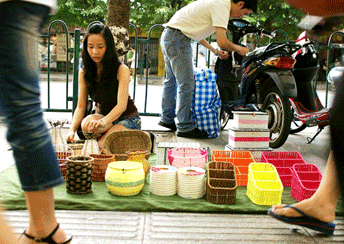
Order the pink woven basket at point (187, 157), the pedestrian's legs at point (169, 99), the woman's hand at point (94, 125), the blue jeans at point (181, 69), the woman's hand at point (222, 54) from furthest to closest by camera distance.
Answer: the pedestrian's legs at point (169, 99) → the woman's hand at point (222, 54) → the blue jeans at point (181, 69) → the woman's hand at point (94, 125) → the pink woven basket at point (187, 157)

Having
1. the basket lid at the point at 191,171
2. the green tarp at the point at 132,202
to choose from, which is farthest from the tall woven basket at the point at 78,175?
the basket lid at the point at 191,171

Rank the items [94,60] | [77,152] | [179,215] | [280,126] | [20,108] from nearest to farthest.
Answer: [20,108] < [179,215] < [77,152] < [94,60] < [280,126]

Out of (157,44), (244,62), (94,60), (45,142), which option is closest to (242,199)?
(45,142)

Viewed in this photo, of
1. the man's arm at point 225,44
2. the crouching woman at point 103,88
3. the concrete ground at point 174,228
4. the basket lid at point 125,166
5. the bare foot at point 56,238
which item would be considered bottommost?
the concrete ground at point 174,228

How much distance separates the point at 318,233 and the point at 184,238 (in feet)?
2.44

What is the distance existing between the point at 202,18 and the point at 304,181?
8.19ft

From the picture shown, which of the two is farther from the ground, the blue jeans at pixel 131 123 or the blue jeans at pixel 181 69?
the blue jeans at pixel 181 69

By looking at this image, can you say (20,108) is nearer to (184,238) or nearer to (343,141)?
(343,141)

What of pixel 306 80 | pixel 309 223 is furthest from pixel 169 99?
pixel 309 223

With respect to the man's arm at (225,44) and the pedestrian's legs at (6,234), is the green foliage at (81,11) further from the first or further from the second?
the pedestrian's legs at (6,234)

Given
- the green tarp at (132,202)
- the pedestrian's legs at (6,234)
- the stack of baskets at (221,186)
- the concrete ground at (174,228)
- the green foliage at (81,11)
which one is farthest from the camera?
the green foliage at (81,11)

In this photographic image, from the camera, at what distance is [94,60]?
3.70 meters

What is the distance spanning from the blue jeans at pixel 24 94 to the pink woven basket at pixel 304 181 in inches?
70.3

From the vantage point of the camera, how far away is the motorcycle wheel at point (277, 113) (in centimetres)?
399
